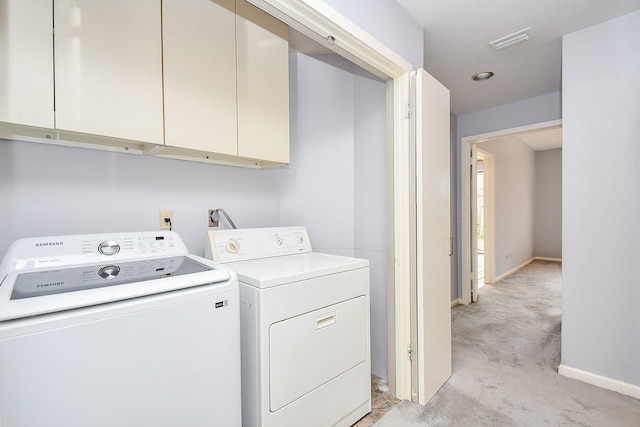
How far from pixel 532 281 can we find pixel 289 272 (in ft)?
17.3

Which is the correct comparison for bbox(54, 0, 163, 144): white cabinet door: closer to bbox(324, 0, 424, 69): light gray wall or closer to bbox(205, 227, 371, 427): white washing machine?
bbox(205, 227, 371, 427): white washing machine

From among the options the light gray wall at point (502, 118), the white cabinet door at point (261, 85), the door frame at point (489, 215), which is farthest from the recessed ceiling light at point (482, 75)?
the door frame at point (489, 215)

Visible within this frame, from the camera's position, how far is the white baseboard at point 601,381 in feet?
6.32

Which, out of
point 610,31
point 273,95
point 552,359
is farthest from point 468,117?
point 273,95

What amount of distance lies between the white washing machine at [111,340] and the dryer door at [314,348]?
0.20 m

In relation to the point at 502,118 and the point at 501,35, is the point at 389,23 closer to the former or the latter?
the point at 501,35

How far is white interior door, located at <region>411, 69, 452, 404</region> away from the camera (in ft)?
5.91

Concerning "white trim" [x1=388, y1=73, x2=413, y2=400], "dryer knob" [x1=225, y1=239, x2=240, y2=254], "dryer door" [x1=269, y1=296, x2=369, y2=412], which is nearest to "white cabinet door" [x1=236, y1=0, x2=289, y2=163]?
"dryer knob" [x1=225, y1=239, x2=240, y2=254]

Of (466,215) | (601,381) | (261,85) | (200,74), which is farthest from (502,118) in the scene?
(200,74)

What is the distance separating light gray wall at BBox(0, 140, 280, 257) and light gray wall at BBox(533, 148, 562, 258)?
7468 mm

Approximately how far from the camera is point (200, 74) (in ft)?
4.83

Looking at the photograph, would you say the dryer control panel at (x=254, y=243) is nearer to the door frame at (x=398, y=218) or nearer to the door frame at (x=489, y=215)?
the door frame at (x=398, y=218)

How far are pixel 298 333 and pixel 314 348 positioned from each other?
5.2 inches

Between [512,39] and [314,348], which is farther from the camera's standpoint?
[512,39]
